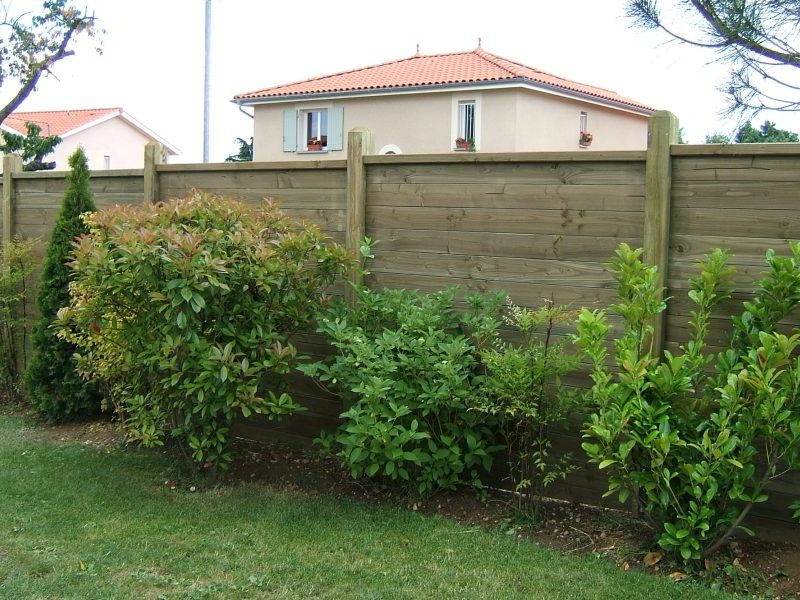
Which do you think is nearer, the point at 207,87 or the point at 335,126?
the point at 207,87

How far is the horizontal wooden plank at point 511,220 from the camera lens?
15.1 feet

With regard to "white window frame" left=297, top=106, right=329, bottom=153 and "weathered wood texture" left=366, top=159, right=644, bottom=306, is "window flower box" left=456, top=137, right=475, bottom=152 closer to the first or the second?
"white window frame" left=297, top=106, right=329, bottom=153

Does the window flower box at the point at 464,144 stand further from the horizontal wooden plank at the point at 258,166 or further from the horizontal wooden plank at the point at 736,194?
the horizontal wooden plank at the point at 736,194

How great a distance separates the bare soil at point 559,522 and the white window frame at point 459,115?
71.0 ft

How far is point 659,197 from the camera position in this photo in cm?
441

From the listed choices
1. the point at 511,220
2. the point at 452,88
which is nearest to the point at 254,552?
the point at 511,220

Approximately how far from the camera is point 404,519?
182 inches

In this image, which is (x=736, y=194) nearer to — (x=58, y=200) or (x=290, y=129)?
(x=58, y=200)

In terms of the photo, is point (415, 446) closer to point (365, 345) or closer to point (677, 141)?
point (365, 345)

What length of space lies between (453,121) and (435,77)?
174 cm

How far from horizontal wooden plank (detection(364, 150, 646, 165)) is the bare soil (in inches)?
74.6

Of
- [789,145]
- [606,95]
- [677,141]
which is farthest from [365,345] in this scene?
[606,95]

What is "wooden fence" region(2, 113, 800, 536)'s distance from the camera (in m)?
4.22

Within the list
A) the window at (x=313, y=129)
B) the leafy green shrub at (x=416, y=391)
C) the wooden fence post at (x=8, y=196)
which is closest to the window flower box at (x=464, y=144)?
the window at (x=313, y=129)
